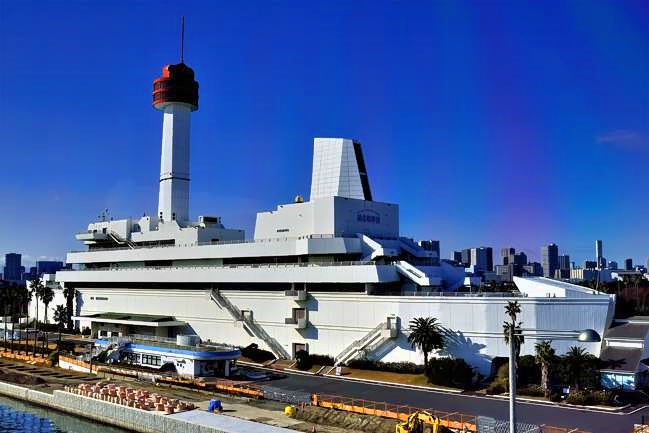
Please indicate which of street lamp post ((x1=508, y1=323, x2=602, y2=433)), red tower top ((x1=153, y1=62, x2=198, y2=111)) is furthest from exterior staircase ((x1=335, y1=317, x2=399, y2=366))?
red tower top ((x1=153, y1=62, x2=198, y2=111))

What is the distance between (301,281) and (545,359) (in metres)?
26.1

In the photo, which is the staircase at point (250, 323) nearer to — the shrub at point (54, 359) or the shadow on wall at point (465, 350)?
the shrub at point (54, 359)

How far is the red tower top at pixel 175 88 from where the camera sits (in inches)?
3472

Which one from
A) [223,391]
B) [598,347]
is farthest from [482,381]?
[223,391]

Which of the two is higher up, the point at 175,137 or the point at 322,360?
the point at 175,137

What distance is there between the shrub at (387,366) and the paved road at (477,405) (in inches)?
153

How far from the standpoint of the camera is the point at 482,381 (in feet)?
168

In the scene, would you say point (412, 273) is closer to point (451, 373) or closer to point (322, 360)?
point (322, 360)

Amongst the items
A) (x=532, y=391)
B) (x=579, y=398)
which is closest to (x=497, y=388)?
(x=532, y=391)

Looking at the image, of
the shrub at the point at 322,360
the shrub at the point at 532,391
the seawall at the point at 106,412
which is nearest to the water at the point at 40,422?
the seawall at the point at 106,412

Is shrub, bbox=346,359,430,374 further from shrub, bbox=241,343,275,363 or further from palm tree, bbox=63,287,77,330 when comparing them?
palm tree, bbox=63,287,77,330

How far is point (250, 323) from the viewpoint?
226 feet

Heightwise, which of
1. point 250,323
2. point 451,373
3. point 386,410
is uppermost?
point 250,323

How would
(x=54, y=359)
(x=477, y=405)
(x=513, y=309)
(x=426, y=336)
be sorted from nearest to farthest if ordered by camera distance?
(x=477, y=405) → (x=513, y=309) → (x=426, y=336) → (x=54, y=359)
